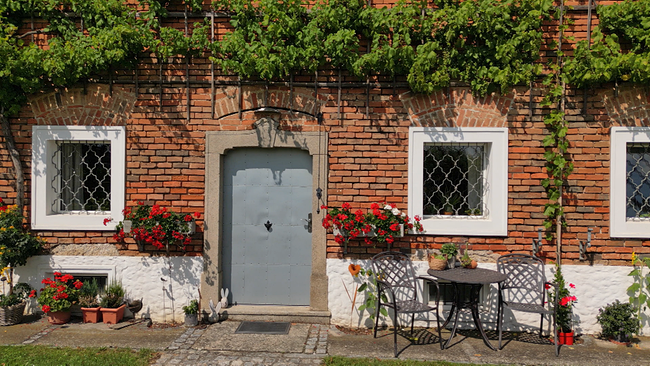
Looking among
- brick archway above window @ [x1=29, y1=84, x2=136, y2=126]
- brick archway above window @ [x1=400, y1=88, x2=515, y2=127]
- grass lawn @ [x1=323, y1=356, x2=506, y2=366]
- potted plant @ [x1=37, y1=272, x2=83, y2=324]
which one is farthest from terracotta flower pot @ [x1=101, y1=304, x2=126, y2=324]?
brick archway above window @ [x1=400, y1=88, x2=515, y2=127]

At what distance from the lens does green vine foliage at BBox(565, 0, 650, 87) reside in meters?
5.18

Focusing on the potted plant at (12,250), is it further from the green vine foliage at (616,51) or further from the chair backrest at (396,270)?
the green vine foliage at (616,51)

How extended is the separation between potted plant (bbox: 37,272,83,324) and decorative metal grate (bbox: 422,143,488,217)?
4481 millimetres

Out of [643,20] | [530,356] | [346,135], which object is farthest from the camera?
[346,135]

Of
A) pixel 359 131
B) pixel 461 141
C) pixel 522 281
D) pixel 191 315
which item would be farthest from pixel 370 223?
pixel 191 315

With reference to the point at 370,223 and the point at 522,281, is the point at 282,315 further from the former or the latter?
the point at 522,281

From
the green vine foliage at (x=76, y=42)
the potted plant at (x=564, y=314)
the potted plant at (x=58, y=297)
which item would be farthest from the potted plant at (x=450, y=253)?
the potted plant at (x=58, y=297)

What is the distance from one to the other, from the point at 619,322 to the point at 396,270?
258 cm

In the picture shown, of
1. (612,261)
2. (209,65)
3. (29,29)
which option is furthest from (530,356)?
(29,29)

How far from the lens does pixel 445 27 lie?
5434 millimetres

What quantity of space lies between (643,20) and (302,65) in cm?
401

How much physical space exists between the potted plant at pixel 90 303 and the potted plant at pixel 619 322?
6050 mm

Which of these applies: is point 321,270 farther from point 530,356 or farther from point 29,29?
point 29,29

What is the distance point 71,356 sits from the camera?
4527 mm
